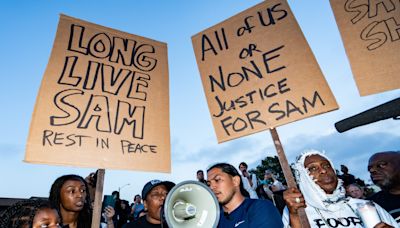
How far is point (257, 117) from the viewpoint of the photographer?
243 centimetres

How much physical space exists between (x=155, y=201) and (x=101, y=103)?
122 cm

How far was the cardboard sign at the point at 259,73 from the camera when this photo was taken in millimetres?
2354

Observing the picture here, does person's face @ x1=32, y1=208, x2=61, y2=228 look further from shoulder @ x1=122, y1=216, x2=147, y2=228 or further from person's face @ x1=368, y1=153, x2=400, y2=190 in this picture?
person's face @ x1=368, y1=153, x2=400, y2=190

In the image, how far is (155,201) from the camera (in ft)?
9.81

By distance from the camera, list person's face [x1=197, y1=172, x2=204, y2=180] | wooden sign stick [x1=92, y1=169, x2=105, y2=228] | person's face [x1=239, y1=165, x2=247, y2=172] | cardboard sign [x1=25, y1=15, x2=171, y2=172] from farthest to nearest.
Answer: person's face [x1=197, y1=172, x2=204, y2=180] → person's face [x1=239, y1=165, x2=247, y2=172] → cardboard sign [x1=25, y1=15, x2=171, y2=172] → wooden sign stick [x1=92, y1=169, x2=105, y2=228]

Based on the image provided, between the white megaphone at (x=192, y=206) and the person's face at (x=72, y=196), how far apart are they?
1584mm

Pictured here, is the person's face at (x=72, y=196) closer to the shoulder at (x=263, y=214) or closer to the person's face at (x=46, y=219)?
the person's face at (x=46, y=219)

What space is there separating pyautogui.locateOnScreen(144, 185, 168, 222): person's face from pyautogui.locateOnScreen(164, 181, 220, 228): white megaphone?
1.21 m

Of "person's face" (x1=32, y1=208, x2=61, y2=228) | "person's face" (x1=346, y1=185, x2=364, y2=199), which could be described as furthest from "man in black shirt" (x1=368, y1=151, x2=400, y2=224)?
"person's face" (x1=32, y1=208, x2=61, y2=228)

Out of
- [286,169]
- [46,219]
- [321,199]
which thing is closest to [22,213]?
[46,219]

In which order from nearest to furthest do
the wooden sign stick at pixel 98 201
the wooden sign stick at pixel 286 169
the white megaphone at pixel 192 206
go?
the white megaphone at pixel 192 206, the wooden sign stick at pixel 286 169, the wooden sign stick at pixel 98 201

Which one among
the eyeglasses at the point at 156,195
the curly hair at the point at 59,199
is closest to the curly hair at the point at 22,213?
the curly hair at the point at 59,199

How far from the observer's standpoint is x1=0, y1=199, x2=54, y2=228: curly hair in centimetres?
185

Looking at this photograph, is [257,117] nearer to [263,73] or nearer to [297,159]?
[263,73]
